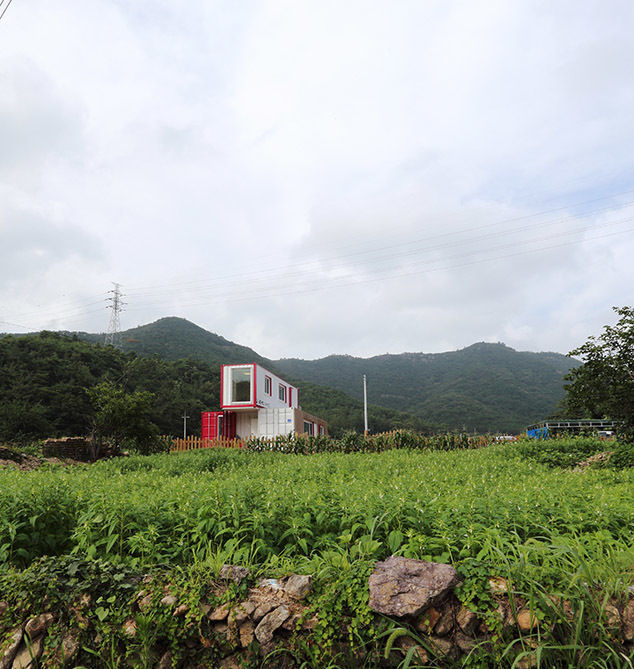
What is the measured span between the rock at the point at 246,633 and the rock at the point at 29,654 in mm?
1203

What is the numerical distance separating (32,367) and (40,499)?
92.5ft

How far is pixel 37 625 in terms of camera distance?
2592 mm

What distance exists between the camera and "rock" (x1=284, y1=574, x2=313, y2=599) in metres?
2.39

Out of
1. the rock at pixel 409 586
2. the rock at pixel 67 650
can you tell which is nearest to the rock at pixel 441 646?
the rock at pixel 409 586

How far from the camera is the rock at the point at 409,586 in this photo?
7.17 feet

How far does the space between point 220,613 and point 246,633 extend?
6.7 inches

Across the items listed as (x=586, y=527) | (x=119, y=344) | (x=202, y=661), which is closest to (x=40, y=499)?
(x=202, y=661)

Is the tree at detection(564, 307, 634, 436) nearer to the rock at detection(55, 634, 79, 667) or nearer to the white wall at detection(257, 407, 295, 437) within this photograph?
the rock at detection(55, 634, 79, 667)

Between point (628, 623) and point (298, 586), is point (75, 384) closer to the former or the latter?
point (298, 586)

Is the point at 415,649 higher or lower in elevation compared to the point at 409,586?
Answer: lower

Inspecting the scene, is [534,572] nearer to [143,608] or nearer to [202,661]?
[202,661]

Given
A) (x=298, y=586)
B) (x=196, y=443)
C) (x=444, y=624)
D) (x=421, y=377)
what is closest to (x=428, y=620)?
(x=444, y=624)

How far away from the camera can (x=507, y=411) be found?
4934 centimetres

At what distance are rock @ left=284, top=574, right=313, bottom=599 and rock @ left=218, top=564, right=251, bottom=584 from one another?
0.25m
